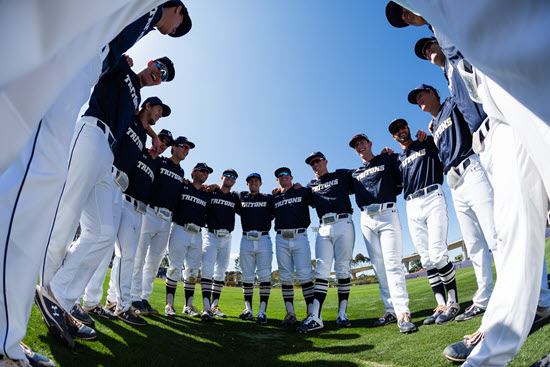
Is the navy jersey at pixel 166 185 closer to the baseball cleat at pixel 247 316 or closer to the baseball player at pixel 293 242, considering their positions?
the baseball player at pixel 293 242

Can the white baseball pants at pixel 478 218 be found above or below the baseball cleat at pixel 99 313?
above

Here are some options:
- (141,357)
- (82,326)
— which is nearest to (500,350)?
(141,357)

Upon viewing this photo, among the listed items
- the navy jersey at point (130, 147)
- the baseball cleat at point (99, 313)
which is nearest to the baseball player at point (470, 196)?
the navy jersey at point (130, 147)

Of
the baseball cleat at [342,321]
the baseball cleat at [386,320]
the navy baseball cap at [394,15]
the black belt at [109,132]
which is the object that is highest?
the navy baseball cap at [394,15]

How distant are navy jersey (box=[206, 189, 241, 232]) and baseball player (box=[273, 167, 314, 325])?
3.55 feet

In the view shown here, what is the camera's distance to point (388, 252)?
4.46 metres

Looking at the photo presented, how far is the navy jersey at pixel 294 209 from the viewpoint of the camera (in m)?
6.17

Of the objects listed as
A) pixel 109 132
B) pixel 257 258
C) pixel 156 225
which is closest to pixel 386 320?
pixel 257 258

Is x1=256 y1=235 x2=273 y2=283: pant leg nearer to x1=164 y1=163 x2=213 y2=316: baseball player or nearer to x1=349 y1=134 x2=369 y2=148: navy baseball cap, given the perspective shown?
x1=164 y1=163 x2=213 y2=316: baseball player

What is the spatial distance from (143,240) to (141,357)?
3.19 metres

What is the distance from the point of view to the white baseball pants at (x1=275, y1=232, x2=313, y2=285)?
5.88m

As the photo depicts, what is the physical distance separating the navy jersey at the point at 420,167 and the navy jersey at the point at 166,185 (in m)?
4.33

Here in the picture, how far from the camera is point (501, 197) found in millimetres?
1749

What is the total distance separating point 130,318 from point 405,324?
3.48 m
